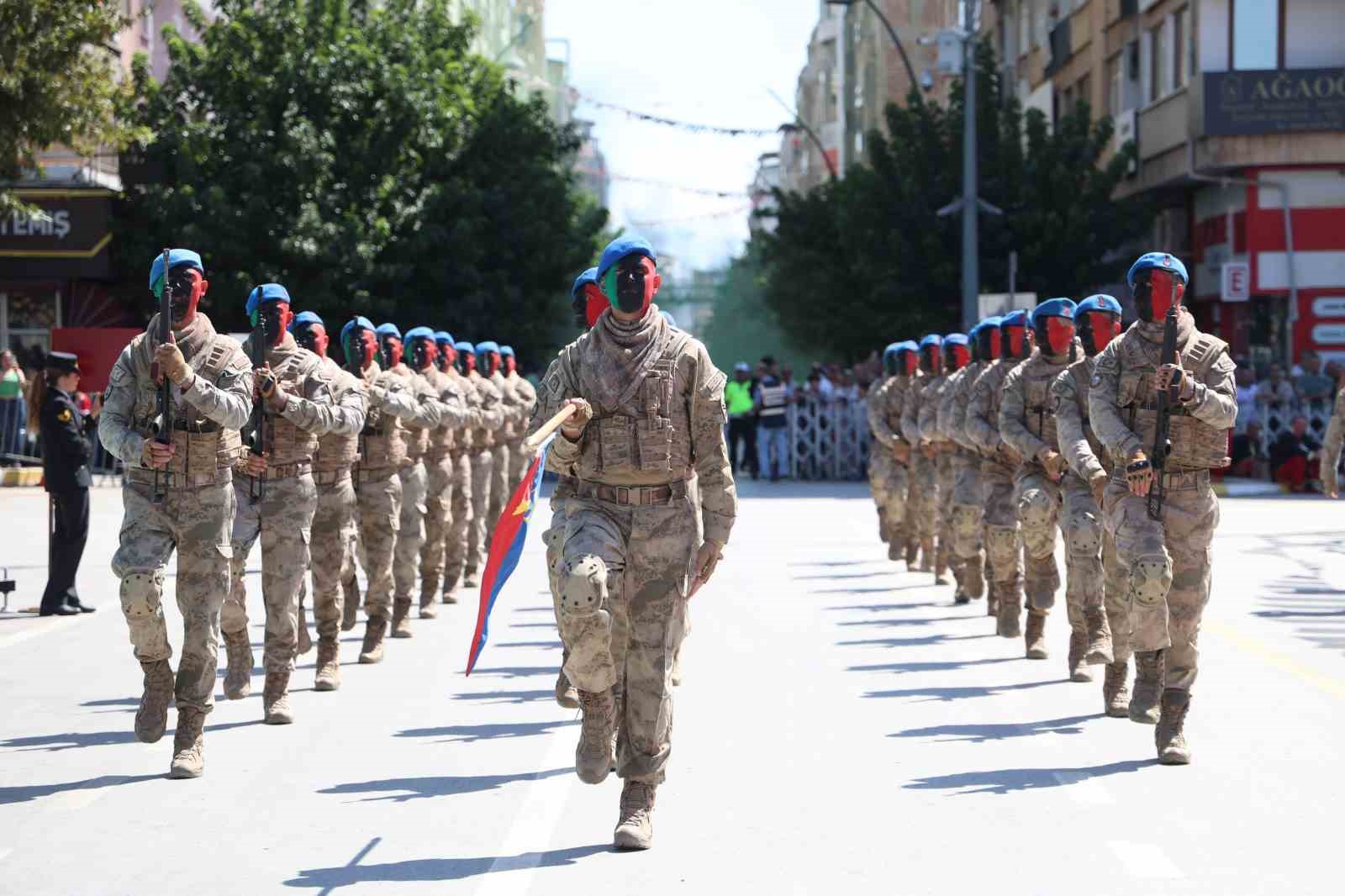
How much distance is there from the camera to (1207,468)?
9422mm

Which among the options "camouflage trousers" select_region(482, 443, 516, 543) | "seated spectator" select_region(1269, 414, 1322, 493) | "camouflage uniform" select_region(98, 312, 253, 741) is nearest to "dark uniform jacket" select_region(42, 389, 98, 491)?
"camouflage trousers" select_region(482, 443, 516, 543)

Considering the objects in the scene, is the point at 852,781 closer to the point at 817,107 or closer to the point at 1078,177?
the point at 1078,177

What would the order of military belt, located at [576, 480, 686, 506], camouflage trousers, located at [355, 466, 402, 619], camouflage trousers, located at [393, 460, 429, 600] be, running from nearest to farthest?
military belt, located at [576, 480, 686, 506]
camouflage trousers, located at [355, 466, 402, 619]
camouflage trousers, located at [393, 460, 429, 600]

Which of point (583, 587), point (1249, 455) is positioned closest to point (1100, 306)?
point (583, 587)

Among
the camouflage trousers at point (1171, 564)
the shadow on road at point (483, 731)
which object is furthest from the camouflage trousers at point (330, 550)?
the camouflage trousers at point (1171, 564)

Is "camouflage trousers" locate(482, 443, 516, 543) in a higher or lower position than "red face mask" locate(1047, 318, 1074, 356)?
lower

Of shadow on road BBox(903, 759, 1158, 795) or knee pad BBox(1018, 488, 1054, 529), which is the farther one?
knee pad BBox(1018, 488, 1054, 529)

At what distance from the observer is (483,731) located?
10.1 m

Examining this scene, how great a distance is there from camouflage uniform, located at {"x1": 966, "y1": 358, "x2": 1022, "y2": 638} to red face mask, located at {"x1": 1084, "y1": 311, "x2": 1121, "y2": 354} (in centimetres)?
196

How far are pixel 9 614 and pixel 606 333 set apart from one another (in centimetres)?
953

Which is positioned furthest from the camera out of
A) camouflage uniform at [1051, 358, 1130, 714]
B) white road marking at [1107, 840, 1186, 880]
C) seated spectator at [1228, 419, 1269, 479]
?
seated spectator at [1228, 419, 1269, 479]

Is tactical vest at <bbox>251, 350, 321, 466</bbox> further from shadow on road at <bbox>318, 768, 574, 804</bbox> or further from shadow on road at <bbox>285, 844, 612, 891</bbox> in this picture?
shadow on road at <bbox>285, 844, 612, 891</bbox>

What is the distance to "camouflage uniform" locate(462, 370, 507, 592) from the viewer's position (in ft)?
58.4

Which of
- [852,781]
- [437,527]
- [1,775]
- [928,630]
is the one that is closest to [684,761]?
[852,781]
